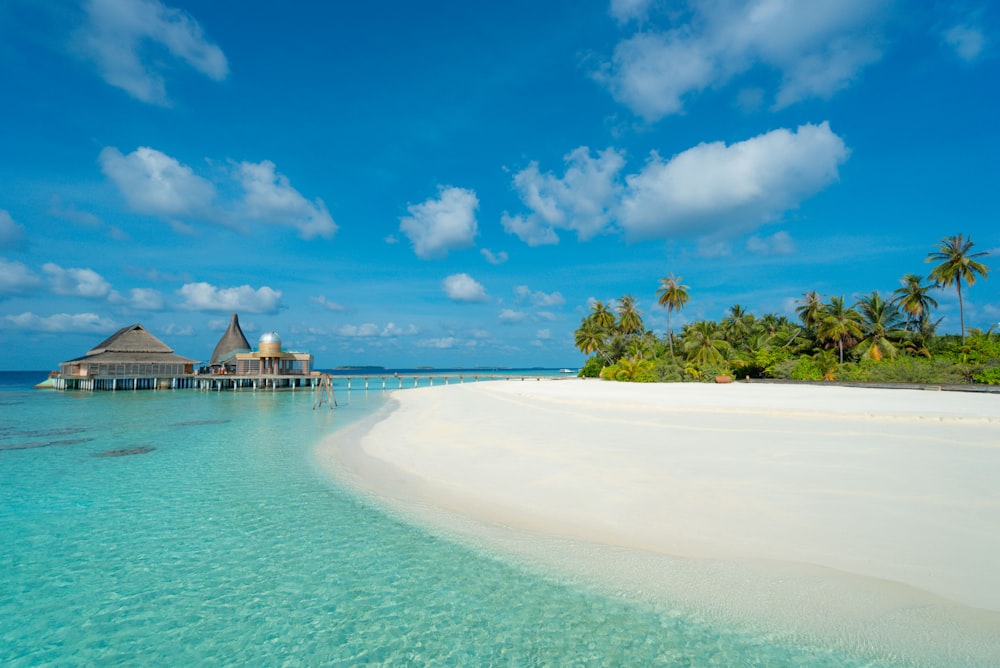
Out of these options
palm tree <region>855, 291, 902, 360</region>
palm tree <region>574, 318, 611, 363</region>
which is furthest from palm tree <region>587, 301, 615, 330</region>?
palm tree <region>855, 291, 902, 360</region>

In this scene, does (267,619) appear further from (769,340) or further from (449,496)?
(769,340)

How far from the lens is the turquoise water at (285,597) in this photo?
386 cm

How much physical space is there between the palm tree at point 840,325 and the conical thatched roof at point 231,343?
2608 inches

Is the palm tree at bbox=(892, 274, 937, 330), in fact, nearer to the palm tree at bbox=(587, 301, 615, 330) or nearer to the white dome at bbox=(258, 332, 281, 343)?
the palm tree at bbox=(587, 301, 615, 330)

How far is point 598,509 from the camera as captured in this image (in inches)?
271

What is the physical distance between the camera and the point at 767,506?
21.1 ft

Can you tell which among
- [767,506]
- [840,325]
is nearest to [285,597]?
[767,506]

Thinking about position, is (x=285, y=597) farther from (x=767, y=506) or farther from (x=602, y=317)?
(x=602, y=317)

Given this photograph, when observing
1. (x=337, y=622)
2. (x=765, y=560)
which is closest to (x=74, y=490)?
(x=337, y=622)

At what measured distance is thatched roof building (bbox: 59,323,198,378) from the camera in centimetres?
4941

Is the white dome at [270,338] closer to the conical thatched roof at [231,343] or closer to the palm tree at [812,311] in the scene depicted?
the conical thatched roof at [231,343]

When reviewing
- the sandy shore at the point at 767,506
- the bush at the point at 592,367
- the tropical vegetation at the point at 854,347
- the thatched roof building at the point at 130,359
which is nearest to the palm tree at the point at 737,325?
the tropical vegetation at the point at 854,347

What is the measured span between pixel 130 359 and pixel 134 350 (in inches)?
51.8

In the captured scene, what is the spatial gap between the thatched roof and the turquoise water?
51.8 metres
